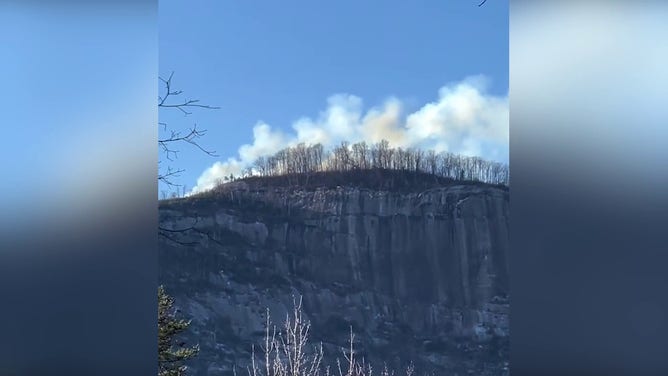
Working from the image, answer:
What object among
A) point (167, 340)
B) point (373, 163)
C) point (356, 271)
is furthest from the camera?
point (356, 271)

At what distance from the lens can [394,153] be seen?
7.14 m

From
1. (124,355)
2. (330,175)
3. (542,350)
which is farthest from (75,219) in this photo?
(330,175)

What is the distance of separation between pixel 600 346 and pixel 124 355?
3.83 feet

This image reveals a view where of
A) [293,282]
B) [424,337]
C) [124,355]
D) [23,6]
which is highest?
[23,6]

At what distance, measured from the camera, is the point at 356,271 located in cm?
745

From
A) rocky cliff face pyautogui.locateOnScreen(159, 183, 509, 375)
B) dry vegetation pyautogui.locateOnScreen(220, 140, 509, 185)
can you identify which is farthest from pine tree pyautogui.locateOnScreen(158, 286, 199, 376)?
dry vegetation pyautogui.locateOnScreen(220, 140, 509, 185)

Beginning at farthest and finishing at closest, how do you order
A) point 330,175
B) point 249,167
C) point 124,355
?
1. point 330,175
2. point 249,167
3. point 124,355

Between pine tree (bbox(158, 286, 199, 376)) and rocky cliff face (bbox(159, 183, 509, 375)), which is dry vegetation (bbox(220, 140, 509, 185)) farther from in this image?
pine tree (bbox(158, 286, 199, 376))

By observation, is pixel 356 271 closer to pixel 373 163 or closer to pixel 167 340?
pixel 373 163

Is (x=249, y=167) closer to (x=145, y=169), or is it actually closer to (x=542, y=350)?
(x=145, y=169)

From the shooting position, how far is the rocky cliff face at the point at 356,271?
7035 mm

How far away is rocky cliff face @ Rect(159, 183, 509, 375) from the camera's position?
23.1 feet

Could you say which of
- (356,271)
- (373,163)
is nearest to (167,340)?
(356,271)

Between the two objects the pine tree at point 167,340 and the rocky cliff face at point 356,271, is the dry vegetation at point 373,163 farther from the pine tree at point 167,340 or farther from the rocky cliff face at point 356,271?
the pine tree at point 167,340
